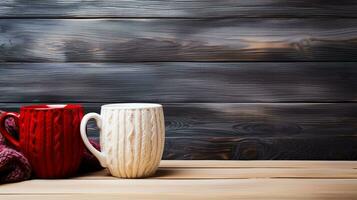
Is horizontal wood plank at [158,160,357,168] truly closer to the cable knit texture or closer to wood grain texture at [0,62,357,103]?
wood grain texture at [0,62,357,103]

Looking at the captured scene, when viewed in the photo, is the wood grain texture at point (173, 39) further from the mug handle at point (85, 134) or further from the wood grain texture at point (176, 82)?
the mug handle at point (85, 134)

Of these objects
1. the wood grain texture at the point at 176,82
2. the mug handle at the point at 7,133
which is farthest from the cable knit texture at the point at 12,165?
the wood grain texture at the point at 176,82

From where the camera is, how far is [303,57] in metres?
0.95

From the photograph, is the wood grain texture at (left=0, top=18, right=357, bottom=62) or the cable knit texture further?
the wood grain texture at (left=0, top=18, right=357, bottom=62)

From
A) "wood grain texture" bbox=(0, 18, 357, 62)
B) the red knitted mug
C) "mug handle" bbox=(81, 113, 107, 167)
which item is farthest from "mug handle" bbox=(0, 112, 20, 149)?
"wood grain texture" bbox=(0, 18, 357, 62)

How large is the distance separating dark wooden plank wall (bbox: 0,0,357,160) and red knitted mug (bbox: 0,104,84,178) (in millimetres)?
222

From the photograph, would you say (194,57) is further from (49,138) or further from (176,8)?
(49,138)

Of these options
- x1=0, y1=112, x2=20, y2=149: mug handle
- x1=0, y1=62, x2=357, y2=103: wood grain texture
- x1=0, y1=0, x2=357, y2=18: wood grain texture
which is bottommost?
x1=0, y1=112, x2=20, y2=149: mug handle

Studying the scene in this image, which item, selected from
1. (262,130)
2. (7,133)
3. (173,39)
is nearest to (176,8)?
(173,39)

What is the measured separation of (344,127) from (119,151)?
1.68 ft

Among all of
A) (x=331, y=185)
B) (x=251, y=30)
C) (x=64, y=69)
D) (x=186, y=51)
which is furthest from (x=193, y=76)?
(x=331, y=185)

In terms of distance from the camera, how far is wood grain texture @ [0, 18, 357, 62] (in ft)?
3.13

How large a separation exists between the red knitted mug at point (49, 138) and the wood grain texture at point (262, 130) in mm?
222

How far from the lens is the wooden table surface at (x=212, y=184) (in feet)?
2.11
